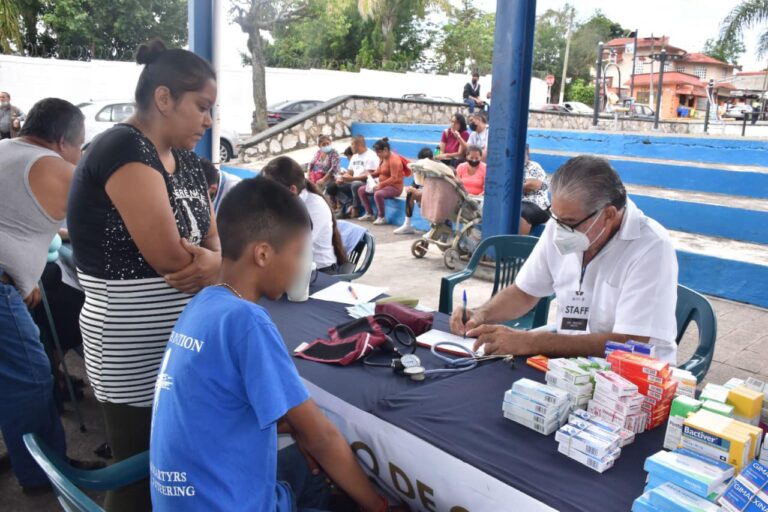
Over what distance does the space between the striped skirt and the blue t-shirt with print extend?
20.3 inches

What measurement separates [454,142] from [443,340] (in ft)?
26.8

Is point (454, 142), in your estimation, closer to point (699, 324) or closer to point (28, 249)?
point (699, 324)

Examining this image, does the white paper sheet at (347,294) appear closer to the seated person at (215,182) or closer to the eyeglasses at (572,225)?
the eyeglasses at (572,225)

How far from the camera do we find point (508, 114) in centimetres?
535

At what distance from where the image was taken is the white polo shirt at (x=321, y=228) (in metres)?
3.72

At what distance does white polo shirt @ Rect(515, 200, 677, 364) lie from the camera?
6.70 ft

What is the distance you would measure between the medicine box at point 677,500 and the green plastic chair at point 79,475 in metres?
1.12

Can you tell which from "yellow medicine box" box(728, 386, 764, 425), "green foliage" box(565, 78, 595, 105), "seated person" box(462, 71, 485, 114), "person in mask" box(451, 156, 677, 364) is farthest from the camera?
"green foliage" box(565, 78, 595, 105)

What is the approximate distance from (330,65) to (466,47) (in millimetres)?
8181

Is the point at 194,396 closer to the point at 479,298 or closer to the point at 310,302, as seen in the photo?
the point at 310,302

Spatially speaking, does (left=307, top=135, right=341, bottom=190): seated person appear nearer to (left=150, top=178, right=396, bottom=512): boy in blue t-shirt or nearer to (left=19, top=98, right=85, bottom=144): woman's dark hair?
(left=19, top=98, right=85, bottom=144): woman's dark hair

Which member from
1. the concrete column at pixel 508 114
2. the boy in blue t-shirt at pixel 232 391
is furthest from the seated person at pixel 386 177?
the boy in blue t-shirt at pixel 232 391

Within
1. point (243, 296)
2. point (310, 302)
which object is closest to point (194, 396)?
point (243, 296)

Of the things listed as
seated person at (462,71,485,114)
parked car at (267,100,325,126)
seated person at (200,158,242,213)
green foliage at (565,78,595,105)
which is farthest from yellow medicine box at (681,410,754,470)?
green foliage at (565,78,595,105)
